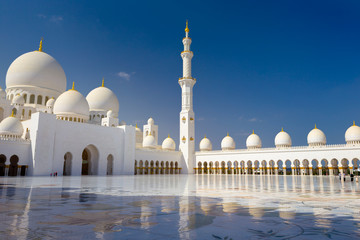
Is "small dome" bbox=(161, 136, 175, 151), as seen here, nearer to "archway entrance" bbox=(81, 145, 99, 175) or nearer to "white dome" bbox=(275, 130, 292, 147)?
"archway entrance" bbox=(81, 145, 99, 175)

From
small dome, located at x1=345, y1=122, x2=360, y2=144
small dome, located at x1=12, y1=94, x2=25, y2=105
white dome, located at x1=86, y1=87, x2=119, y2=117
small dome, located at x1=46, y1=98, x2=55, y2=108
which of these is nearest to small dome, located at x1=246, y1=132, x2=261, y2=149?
small dome, located at x1=345, y1=122, x2=360, y2=144

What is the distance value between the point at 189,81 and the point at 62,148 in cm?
1891

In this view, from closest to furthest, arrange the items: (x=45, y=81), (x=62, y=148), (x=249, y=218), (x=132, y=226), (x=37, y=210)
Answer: (x=132, y=226) → (x=249, y=218) → (x=37, y=210) → (x=62, y=148) → (x=45, y=81)

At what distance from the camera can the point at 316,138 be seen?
109 feet

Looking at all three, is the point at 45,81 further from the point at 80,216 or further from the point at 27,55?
the point at 80,216

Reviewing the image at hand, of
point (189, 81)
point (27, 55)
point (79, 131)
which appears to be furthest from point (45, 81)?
point (189, 81)

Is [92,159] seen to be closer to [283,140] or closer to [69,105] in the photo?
[69,105]

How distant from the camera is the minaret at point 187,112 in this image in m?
38.7

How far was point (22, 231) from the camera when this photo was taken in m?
2.90

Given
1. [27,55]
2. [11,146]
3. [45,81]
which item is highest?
[27,55]

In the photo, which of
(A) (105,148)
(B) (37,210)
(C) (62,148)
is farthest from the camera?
(A) (105,148)

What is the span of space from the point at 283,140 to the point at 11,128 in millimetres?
28762

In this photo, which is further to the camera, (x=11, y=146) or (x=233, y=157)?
(x=233, y=157)

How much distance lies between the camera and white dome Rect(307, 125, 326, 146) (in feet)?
109
